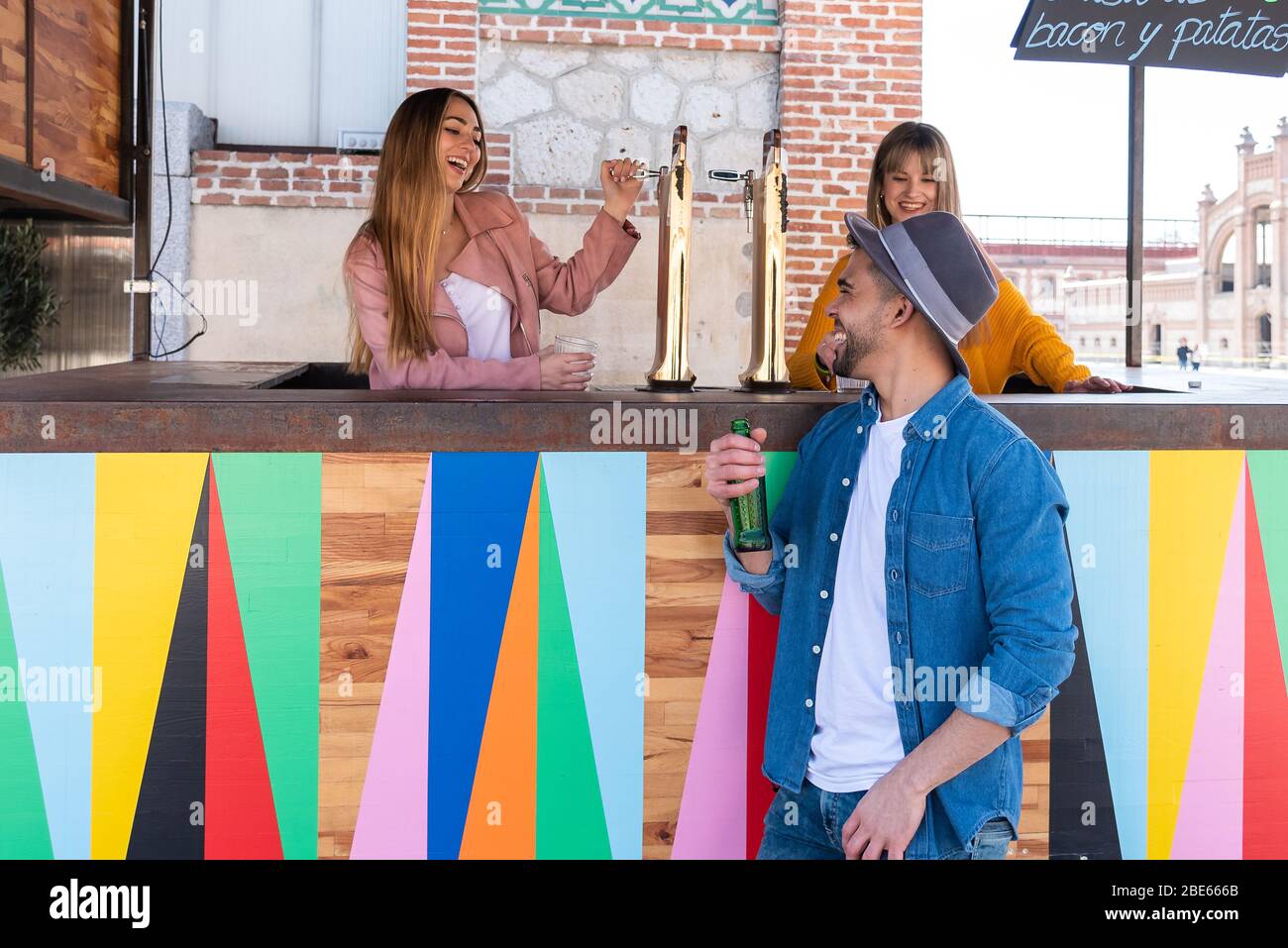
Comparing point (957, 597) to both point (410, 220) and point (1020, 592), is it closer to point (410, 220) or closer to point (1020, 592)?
point (1020, 592)

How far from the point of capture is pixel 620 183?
2336 millimetres

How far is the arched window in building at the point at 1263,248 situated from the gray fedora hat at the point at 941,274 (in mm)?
49339

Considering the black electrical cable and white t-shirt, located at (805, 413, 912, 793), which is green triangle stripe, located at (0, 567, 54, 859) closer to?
white t-shirt, located at (805, 413, 912, 793)

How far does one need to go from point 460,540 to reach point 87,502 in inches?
20.0

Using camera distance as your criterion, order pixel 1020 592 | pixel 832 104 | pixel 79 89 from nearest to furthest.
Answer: pixel 1020 592, pixel 79 89, pixel 832 104

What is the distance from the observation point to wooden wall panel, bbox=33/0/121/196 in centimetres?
Result: 406

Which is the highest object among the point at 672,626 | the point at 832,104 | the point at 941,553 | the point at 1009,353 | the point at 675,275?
the point at 832,104

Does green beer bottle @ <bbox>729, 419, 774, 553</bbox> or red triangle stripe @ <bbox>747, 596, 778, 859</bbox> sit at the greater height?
green beer bottle @ <bbox>729, 419, 774, 553</bbox>

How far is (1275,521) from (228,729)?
5.15 feet

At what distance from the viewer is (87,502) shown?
1689 millimetres

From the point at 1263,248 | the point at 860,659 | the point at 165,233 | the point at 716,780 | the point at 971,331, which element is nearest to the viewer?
the point at 860,659

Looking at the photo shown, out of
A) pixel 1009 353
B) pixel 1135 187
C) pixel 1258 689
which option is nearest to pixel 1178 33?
pixel 1135 187

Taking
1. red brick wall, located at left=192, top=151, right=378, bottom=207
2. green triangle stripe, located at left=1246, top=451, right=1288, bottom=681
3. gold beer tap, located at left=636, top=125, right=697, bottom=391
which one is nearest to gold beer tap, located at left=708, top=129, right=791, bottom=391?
gold beer tap, located at left=636, top=125, right=697, bottom=391
